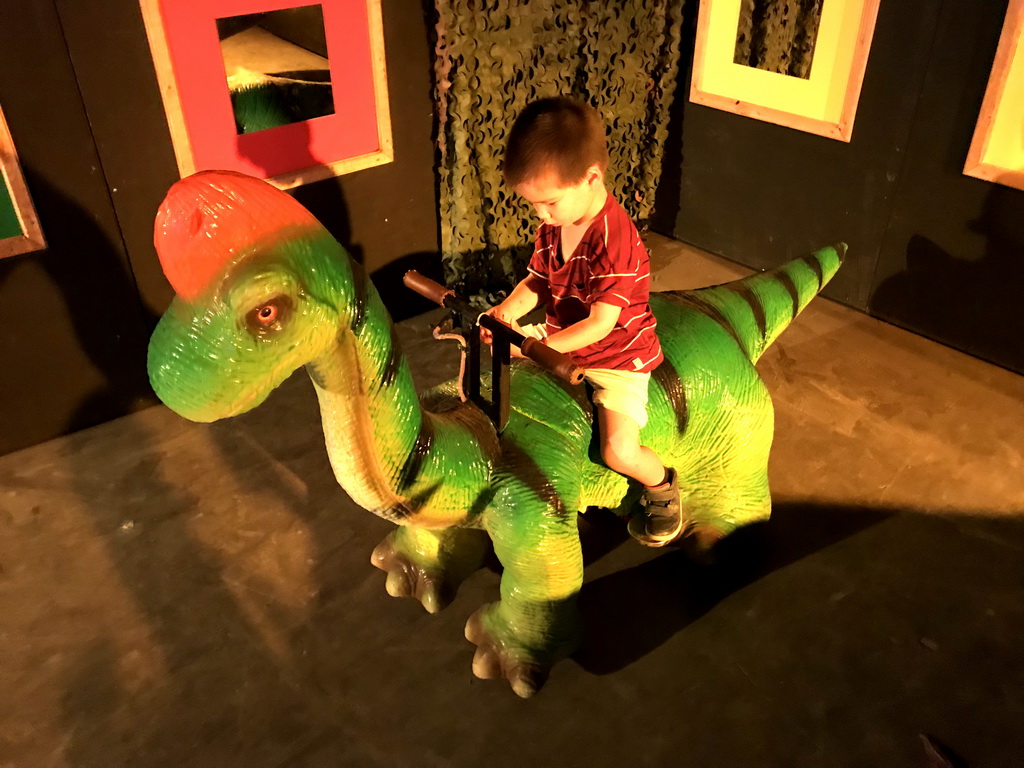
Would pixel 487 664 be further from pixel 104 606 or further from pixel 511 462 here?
pixel 104 606

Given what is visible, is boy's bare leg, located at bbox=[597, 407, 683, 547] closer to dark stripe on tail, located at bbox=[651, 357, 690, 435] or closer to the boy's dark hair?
dark stripe on tail, located at bbox=[651, 357, 690, 435]

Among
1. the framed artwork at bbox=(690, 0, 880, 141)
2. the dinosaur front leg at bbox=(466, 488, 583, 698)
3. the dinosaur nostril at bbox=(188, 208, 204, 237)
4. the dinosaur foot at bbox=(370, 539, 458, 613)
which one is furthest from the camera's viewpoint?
the framed artwork at bbox=(690, 0, 880, 141)

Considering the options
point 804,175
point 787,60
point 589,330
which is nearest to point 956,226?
point 804,175

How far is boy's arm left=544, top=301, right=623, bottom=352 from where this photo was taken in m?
1.58

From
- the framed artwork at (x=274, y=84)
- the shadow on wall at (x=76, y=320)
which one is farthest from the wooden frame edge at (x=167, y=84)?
the shadow on wall at (x=76, y=320)

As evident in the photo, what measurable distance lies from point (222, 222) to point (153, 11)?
152 centimetres

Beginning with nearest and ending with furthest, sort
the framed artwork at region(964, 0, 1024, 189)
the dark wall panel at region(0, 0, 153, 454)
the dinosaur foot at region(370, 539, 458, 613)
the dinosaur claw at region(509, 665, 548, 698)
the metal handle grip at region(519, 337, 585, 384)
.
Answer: the metal handle grip at region(519, 337, 585, 384), the dinosaur claw at region(509, 665, 548, 698), the dinosaur foot at region(370, 539, 458, 613), the dark wall panel at region(0, 0, 153, 454), the framed artwork at region(964, 0, 1024, 189)

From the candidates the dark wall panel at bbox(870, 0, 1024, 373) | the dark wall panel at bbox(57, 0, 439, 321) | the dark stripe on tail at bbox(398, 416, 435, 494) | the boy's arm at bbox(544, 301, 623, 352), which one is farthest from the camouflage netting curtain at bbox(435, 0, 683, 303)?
the dark stripe on tail at bbox(398, 416, 435, 494)

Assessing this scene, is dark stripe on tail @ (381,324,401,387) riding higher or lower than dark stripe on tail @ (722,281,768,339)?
higher

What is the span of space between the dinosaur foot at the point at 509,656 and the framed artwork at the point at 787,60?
237cm

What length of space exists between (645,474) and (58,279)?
1854 millimetres

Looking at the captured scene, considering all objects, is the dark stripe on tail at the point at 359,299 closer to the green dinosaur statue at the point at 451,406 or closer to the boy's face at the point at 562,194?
the green dinosaur statue at the point at 451,406

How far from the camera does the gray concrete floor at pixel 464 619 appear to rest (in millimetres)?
1725

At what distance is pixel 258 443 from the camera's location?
261 centimetres
